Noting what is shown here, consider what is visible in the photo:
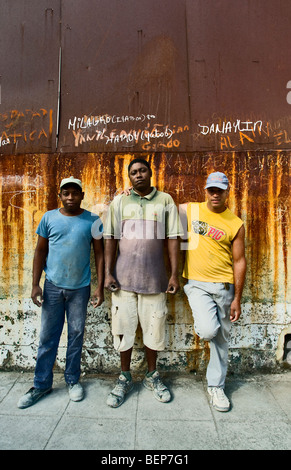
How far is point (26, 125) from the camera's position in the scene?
353 cm

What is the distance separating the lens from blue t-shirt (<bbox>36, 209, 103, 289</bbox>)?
9.72 ft

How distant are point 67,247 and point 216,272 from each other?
4.78ft

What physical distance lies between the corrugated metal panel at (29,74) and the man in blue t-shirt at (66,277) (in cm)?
102

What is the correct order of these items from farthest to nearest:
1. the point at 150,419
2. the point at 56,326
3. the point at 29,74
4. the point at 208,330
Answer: the point at 29,74 < the point at 56,326 < the point at 208,330 < the point at 150,419

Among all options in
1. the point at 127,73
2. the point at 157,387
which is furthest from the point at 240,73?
the point at 157,387

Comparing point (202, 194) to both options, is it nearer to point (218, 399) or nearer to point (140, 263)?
point (140, 263)

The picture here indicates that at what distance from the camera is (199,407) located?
113 inches

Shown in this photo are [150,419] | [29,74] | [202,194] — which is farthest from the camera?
[29,74]

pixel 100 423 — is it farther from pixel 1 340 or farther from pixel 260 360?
pixel 260 360

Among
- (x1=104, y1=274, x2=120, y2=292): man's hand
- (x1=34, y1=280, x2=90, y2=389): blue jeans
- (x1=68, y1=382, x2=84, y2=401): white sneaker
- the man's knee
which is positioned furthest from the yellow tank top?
(x1=68, y1=382, x2=84, y2=401): white sneaker

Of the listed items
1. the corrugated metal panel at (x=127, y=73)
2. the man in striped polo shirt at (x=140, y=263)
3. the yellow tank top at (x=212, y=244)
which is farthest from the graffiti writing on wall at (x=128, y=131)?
the yellow tank top at (x=212, y=244)

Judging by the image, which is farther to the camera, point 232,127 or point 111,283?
point 232,127
